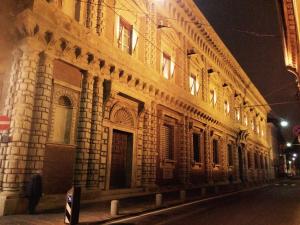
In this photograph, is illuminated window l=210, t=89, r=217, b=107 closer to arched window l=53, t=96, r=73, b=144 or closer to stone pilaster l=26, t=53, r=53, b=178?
arched window l=53, t=96, r=73, b=144

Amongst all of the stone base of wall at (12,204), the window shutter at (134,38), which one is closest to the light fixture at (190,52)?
the window shutter at (134,38)

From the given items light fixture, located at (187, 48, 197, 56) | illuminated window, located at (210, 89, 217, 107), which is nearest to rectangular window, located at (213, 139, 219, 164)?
illuminated window, located at (210, 89, 217, 107)

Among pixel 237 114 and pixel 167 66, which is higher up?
pixel 167 66

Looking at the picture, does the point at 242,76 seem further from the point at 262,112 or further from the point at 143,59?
the point at 143,59

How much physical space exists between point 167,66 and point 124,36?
473 centimetres

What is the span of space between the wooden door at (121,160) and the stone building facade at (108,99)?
0.16 feet

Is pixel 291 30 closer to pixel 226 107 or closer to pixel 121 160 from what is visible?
pixel 121 160

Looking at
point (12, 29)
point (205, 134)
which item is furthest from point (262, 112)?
point (12, 29)

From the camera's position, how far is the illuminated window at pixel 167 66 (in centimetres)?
1845

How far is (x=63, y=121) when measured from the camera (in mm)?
11117

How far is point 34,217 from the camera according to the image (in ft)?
26.2

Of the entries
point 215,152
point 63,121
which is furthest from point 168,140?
point 215,152

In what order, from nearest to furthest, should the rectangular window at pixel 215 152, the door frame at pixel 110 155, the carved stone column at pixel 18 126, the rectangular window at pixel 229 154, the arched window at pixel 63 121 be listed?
the carved stone column at pixel 18 126 → the arched window at pixel 63 121 → the door frame at pixel 110 155 → the rectangular window at pixel 215 152 → the rectangular window at pixel 229 154

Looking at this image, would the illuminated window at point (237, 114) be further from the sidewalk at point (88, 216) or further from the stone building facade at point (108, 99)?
the sidewalk at point (88, 216)
